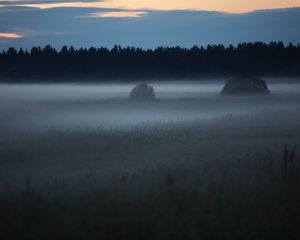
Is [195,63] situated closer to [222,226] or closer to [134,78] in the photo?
[134,78]

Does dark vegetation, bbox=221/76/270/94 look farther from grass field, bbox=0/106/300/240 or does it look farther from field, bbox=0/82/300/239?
grass field, bbox=0/106/300/240

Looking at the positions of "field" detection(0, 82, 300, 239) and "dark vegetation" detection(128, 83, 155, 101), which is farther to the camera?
"dark vegetation" detection(128, 83, 155, 101)

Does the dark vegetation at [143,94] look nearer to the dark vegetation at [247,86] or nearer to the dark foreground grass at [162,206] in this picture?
→ the dark vegetation at [247,86]

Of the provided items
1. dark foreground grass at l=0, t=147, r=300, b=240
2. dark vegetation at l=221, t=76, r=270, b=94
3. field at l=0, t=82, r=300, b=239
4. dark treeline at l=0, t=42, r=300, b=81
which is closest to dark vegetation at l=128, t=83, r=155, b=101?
dark vegetation at l=221, t=76, r=270, b=94

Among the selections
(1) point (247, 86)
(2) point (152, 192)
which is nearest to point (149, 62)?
(1) point (247, 86)

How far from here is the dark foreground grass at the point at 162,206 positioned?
9523 millimetres

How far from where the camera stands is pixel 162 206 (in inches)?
415

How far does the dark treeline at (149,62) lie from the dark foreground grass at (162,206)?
111 m

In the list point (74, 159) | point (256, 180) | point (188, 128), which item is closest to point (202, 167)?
point (256, 180)

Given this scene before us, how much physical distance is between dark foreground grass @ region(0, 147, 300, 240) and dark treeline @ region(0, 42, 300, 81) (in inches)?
4380

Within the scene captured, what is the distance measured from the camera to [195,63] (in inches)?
5098

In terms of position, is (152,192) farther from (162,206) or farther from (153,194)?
(162,206)

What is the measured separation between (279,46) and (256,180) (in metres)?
119

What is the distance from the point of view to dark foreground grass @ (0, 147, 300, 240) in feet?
31.2
